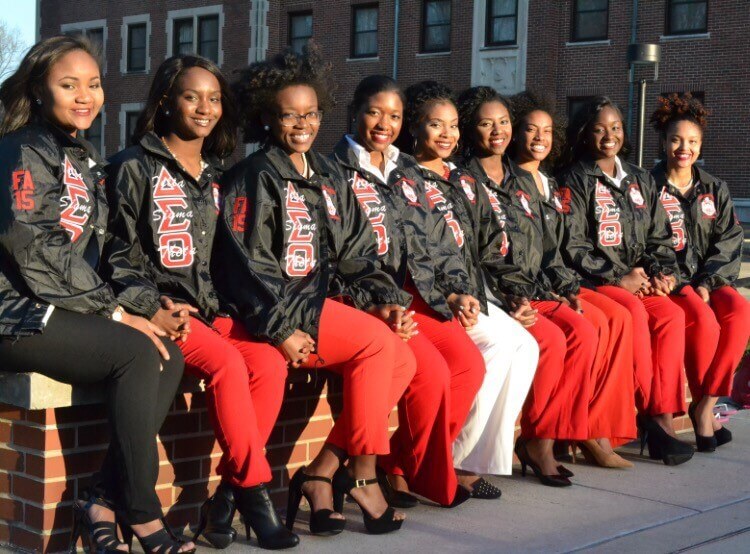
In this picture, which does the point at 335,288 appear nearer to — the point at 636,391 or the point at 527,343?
the point at 527,343

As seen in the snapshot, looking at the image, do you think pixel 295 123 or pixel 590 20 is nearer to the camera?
pixel 295 123

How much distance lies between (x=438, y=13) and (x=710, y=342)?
76.0 feet

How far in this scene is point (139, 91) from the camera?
34875 millimetres

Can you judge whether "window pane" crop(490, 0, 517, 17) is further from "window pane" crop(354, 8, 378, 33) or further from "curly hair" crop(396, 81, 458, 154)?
"curly hair" crop(396, 81, 458, 154)

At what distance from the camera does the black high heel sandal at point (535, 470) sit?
17.0ft

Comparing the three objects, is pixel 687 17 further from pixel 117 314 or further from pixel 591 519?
pixel 117 314

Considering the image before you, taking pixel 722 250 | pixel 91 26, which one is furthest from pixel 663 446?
pixel 91 26

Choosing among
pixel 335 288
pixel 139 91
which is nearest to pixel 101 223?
pixel 335 288

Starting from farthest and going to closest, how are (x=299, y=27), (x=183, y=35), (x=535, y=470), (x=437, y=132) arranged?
1. (x=183, y=35)
2. (x=299, y=27)
3. (x=437, y=132)
4. (x=535, y=470)

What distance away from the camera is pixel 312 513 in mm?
4320

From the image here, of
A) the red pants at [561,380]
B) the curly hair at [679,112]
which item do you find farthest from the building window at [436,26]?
the red pants at [561,380]

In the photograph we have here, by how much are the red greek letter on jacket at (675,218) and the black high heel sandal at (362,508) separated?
2.99 m

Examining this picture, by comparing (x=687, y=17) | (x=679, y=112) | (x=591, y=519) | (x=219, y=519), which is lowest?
(x=591, y=519)

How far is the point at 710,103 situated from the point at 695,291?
18.7 m
